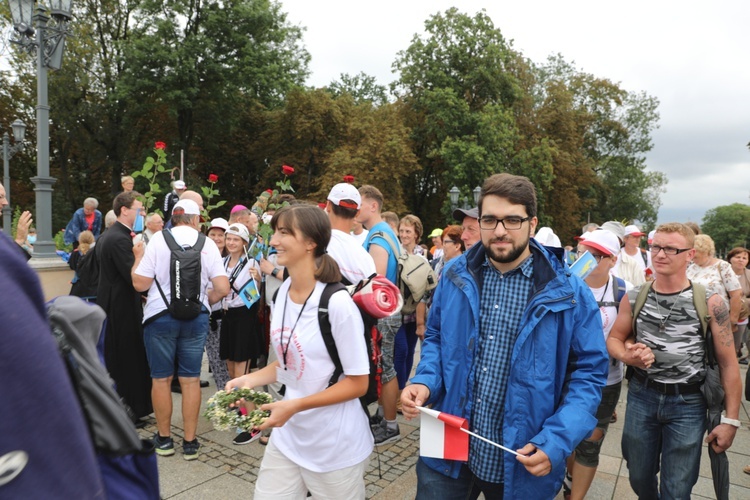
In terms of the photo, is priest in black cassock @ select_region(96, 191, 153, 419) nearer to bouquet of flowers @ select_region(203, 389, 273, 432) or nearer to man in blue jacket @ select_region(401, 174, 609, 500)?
bouquet of flowers @ select_region(203, 389, 273, 432)

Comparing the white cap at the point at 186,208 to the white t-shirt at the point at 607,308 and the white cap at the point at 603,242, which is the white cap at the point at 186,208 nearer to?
the white cap at the point at 603,242

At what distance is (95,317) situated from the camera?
120 cm

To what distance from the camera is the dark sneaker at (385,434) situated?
490 cm

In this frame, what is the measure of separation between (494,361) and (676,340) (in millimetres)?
1506

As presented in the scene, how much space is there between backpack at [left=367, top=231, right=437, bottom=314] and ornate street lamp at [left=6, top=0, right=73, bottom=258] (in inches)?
296

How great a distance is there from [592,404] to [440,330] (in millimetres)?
Answer: 764

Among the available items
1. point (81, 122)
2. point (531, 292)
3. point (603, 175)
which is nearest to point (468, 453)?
point (531, 292)

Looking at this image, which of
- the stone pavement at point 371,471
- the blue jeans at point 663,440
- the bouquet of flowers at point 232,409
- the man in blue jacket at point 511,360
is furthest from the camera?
the stone pavement at point 371,471

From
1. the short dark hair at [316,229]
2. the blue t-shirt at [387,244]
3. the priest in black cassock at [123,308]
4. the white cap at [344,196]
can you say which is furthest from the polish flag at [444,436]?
the priest in black cassock at [123,308]

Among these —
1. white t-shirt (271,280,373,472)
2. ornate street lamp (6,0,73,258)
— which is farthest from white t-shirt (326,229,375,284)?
ornate street lamp (6,0,73,258)

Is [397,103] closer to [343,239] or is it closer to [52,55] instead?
[52,55]

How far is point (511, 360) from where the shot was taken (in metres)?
2.22

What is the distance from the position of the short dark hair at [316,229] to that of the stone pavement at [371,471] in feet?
6.94

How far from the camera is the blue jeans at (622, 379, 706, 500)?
2.99 m
